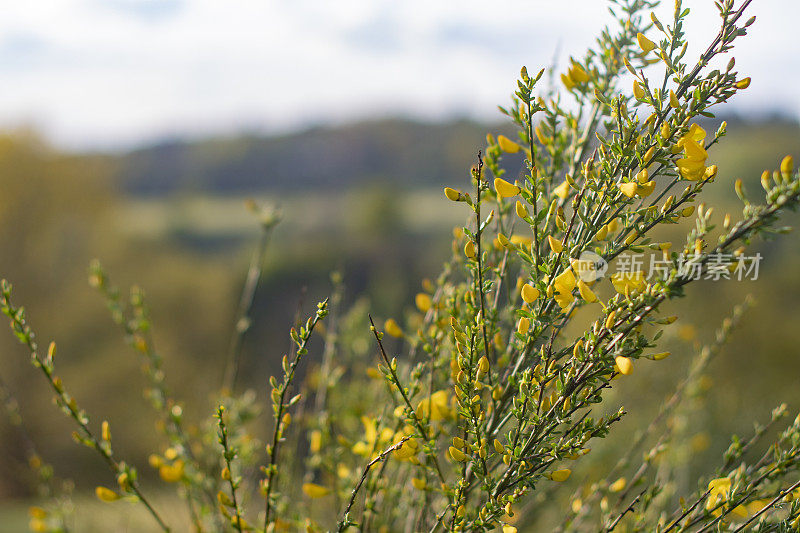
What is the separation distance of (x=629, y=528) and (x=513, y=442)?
1.51ft

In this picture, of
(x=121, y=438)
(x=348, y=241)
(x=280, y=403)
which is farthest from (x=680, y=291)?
(x=348, y=241)

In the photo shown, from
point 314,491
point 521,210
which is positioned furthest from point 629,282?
point 314,491

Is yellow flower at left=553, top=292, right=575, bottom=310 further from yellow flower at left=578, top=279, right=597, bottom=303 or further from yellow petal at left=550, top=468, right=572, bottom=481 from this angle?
yellow petal at left=550, top=468, right=572, bottom=481

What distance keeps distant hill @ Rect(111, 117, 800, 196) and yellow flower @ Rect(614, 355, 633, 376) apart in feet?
105

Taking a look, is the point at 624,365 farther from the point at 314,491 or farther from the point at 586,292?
the point at 314,491

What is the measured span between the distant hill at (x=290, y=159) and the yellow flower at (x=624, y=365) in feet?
105

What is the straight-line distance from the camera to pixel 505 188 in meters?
0.83

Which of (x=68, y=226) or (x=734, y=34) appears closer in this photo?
(x=734, y=34)

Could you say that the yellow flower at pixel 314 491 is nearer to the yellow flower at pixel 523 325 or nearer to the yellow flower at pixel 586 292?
the yellow flower at pixel 523 325

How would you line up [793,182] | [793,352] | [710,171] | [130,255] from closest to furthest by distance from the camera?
[793,182]
[710,171]
[793,352]
[130,255]

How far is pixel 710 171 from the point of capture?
2.41 feet

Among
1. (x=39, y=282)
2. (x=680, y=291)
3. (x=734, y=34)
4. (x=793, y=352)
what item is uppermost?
(x=734, y=34)

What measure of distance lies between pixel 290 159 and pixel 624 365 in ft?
134

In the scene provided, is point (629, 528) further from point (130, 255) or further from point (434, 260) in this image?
point (434, 260)
